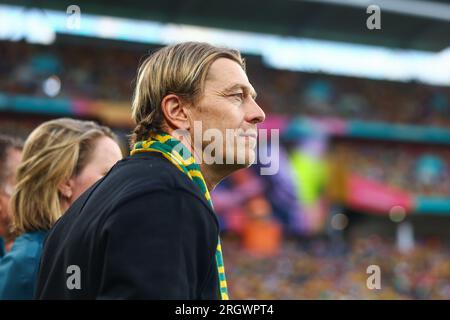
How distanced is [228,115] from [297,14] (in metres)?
17.4

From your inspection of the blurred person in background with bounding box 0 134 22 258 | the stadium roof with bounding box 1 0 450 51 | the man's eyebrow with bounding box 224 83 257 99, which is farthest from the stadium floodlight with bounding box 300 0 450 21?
the man's eyebrow with bounding box 224 83 257 99

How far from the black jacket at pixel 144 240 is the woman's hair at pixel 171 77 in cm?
23

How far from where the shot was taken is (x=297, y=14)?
18391mm

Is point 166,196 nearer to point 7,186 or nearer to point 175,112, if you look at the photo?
point 175,112

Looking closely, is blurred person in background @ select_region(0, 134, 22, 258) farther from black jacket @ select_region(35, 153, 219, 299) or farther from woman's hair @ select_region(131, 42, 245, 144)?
black jacket @ select_region(35, 153, 219, 299)

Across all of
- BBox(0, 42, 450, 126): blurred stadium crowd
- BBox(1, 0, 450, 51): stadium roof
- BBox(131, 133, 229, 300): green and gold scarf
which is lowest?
BBox(131, 133, 229, 300): green and gold scarf

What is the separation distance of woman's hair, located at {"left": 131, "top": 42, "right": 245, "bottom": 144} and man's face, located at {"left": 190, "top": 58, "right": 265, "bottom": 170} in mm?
29

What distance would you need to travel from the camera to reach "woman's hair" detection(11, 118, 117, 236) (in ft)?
7.76

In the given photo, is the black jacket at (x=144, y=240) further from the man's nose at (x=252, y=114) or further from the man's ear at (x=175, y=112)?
the man's nose at (x=252, y=114)

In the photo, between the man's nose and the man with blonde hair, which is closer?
the man with blonde hair

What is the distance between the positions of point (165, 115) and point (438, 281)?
1905 cm

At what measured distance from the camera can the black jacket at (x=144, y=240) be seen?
1.26 metres

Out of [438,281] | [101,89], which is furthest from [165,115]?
[438,281]

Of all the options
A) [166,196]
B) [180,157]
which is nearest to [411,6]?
[180,157]
